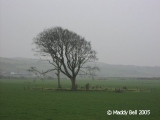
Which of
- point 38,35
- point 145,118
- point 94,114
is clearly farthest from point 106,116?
point 38,35

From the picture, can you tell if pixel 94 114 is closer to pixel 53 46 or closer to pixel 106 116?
pixel 106 116

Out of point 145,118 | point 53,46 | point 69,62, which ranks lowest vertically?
point 145,118

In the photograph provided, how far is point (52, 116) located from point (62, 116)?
2.66 feet

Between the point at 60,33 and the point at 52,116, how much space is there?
42.6 meters

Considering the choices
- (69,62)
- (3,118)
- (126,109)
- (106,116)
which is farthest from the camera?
(69,62)

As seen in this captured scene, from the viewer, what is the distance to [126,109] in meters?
24.6

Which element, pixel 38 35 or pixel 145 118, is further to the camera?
pixel 38 35

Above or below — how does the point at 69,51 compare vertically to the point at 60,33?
below

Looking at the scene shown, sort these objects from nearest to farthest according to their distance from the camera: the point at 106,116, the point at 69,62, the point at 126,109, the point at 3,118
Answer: the point at 3,118, the point at 106,116, the point at 126,109, the point at 69,62

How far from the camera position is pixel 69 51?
61.5m

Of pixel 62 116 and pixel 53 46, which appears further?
pixel 53 46

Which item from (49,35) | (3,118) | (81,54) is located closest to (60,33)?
(49,35)

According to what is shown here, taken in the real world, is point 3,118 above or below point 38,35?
below

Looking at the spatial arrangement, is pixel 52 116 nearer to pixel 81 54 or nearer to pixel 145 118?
pixel 145 118
